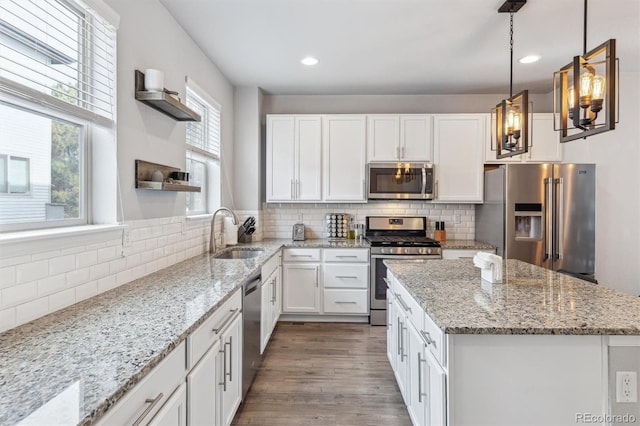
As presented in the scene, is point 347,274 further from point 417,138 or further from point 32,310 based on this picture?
point 32,310

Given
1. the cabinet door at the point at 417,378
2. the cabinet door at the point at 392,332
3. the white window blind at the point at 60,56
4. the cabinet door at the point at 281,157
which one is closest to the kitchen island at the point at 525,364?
the cabinet door at the point at 417,378

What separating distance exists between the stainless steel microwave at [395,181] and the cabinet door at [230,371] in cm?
239

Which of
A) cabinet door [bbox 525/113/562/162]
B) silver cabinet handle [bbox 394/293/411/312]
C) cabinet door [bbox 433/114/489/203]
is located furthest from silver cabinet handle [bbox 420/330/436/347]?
cabinet door [bbox 525/113/562/162]

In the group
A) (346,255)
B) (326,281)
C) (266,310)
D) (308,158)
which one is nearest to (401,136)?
(308,158)

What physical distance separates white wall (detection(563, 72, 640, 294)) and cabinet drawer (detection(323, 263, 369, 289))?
8.75 feet

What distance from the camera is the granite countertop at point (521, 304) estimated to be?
1.26 meters

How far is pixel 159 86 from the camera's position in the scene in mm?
2055

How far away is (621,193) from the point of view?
3.64m

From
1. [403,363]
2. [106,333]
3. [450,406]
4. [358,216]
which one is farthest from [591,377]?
[358,216]

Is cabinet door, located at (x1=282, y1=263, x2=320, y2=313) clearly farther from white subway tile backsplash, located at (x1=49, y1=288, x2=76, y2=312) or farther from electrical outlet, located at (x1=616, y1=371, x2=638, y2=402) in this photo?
electrical outlet, located at (x1=616, y1=371, x2=638, y2=402)

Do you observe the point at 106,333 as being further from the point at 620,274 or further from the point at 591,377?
the point at 620,274

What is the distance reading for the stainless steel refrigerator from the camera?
3.34m

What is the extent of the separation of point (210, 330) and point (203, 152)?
2.01 m

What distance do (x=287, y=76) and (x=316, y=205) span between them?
1.57 metres
